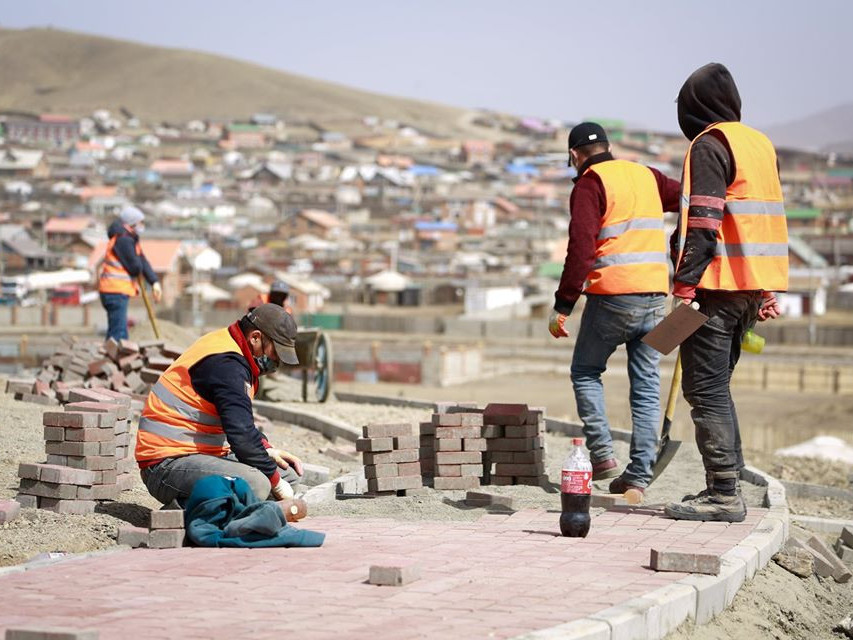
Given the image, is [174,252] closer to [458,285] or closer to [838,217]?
[458,285]

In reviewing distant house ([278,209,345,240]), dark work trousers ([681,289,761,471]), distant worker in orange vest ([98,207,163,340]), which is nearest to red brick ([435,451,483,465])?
dark work trousers ([681,289,761,471])

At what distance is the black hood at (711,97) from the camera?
297 inches

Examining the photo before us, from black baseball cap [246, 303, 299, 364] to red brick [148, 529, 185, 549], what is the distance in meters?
0.96

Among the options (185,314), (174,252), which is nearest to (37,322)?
(185,314)

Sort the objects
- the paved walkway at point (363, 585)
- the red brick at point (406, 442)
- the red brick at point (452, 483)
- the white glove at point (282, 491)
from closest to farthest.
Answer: the paved walkway at point (363, 585) → the white glove at point (282, 491) → the red brick at point (406, 442) → the red brick at point (452, 483)

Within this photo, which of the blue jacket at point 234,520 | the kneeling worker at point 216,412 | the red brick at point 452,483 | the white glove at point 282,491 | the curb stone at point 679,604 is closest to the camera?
the curb stone at point 679,604

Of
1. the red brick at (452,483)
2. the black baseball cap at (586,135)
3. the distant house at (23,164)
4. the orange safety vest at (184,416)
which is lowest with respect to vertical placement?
the red brick at (452,483)

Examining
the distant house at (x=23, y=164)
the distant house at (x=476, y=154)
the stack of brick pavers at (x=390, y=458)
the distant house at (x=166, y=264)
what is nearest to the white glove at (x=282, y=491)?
the stack of brick pavers at (x=390, y=458)

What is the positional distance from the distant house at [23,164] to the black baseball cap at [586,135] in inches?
5566

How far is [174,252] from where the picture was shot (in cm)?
7475

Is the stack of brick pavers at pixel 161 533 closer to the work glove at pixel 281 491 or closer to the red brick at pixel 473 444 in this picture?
the work glove at pixel 281 491

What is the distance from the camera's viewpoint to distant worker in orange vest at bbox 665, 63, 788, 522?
7180 millimetres

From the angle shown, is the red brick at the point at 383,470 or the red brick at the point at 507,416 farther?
the red brick at the point at 507,416

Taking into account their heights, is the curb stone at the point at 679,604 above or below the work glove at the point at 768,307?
below
